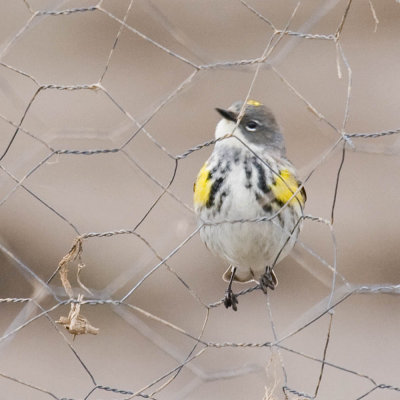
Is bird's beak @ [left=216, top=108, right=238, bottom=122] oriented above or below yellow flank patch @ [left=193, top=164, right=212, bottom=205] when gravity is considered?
above

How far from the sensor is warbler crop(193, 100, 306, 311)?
1.38m

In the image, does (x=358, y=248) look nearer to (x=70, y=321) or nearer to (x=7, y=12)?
(x=7, y=12)

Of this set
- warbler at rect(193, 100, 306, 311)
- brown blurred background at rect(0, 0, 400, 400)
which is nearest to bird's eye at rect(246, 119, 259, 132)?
warbler at rect(193, 100, 306, 311)

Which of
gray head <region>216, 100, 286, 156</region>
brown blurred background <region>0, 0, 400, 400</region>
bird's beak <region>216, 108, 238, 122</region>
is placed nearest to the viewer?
bird's beak <region>216, 108, 238, 122</region>

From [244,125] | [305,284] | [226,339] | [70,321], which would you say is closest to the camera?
[70,321]

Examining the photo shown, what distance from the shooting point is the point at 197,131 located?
216 cm

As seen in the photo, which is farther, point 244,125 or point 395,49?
point 395,49

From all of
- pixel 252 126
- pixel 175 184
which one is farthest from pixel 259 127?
pixel 175 184

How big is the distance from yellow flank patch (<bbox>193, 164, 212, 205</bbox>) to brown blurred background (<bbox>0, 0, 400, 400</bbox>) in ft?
1.94

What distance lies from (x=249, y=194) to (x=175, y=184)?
73 cm

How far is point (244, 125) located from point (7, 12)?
0.94 m

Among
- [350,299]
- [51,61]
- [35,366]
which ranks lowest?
[35,366]

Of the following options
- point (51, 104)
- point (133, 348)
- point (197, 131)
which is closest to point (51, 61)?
point (51, 104)

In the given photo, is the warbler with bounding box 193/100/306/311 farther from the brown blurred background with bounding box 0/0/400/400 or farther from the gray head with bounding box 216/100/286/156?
the brown blurred background with bounding box 0/0/400/400
